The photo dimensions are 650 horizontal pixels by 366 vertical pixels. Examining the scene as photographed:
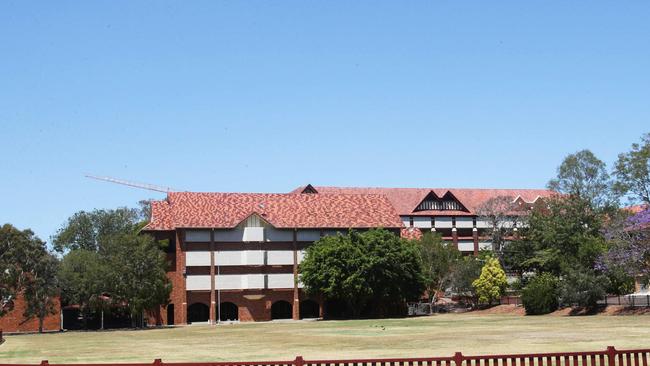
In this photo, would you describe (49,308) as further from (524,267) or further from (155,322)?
(524,267)

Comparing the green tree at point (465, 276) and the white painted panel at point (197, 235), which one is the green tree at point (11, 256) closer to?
the white painted panel at point (197, 235)

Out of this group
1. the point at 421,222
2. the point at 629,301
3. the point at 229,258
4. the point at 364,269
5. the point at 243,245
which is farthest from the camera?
the point at 421,222

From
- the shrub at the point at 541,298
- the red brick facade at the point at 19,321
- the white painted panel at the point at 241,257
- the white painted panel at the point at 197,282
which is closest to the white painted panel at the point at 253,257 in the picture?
the white painted panel at the point at 241,257

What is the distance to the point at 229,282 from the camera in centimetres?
9519

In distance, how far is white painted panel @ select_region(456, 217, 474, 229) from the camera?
130375 mm

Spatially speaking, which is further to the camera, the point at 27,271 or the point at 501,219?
the point at 501,219

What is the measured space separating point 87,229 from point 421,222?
5828 cm

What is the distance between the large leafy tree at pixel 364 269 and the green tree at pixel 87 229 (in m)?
64.1

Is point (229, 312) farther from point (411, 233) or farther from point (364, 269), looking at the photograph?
point (411, 233)

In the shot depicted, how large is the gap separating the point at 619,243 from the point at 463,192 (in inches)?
2710

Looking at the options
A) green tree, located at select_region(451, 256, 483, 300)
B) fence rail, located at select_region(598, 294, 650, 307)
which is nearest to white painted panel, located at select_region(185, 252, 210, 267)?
green tree, located at select_region(451, 256, 483, 300)

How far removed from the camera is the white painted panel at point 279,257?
96688 millimetres

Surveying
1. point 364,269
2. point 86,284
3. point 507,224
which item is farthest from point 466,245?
point 86,284

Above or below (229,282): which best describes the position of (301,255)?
above
